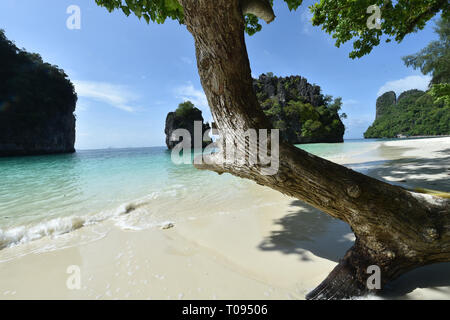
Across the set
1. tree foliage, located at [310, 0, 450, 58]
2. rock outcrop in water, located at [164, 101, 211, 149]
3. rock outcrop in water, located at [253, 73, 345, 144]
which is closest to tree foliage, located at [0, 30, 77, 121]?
rock outcrop in water, located at [164, 101, 211, 149]

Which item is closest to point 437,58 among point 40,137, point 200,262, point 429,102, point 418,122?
point 429,102

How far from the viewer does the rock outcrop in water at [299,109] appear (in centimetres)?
5266

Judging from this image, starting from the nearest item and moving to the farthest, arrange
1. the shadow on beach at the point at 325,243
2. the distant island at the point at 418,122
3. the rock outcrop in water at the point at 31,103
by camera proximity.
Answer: the shadow on beach at the point at 325,243 < the rock outcrop in water at the point at 31,103 < the distant island at the point at 418,122

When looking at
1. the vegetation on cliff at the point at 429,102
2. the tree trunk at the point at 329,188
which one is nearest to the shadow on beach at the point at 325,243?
the tree trunk at the point at 329,188

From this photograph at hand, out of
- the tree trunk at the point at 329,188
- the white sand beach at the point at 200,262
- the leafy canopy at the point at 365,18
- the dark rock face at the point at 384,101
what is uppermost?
the dark rock face at the point at 384,101

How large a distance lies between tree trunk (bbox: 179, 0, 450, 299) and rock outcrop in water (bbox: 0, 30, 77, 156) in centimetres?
5644

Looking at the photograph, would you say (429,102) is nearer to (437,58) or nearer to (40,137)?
(437,58)

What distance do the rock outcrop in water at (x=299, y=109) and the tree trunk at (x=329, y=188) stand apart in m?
51.1

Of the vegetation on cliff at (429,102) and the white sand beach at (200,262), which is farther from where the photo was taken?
the vegetation on cliff at (429,102)

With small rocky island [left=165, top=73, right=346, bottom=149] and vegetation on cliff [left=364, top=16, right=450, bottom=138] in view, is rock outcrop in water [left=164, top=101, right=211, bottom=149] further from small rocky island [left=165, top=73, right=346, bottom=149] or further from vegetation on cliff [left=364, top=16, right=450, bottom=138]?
vegetation on cliff [left=364, top=16, right=450, bottom=138]

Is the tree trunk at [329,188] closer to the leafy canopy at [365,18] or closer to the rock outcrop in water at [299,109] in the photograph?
the leafy canopy at [365,18]

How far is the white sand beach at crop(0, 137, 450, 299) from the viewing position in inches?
72.7
